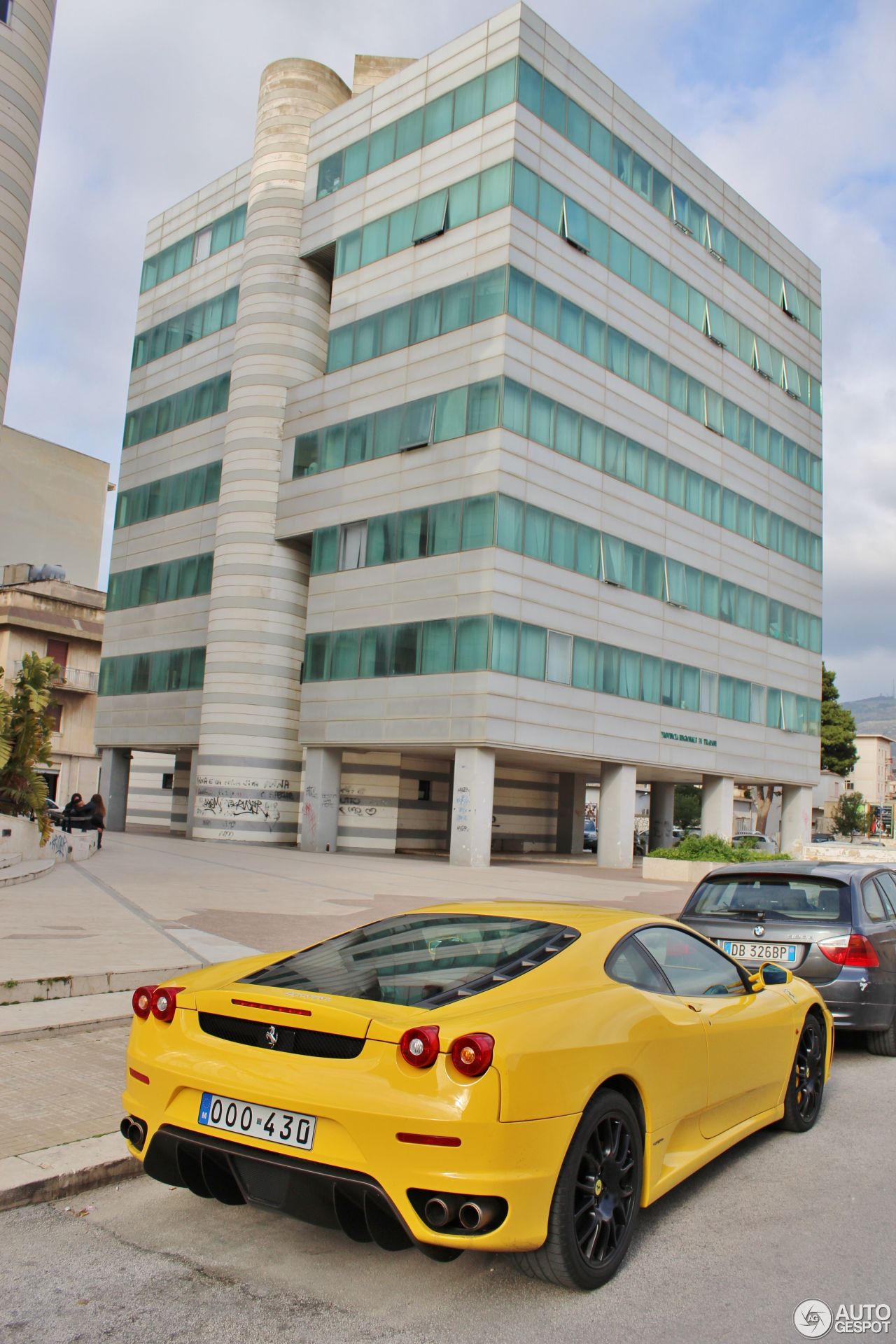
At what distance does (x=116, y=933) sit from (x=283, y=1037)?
7713mm

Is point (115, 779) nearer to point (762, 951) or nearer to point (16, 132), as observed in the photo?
point (16, 132)

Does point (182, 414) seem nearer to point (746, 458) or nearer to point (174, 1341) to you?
point (746, 458)

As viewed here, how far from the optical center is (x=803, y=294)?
4547cm

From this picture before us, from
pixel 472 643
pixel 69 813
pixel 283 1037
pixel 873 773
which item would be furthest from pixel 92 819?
Answer: pixel 873 773

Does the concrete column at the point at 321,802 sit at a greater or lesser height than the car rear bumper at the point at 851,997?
greater

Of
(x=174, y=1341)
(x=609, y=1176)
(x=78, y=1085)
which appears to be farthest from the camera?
(x=78, y=1085)

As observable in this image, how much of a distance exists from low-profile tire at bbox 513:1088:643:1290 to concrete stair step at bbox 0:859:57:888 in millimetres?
12863

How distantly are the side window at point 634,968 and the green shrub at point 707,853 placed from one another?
20.7 metres

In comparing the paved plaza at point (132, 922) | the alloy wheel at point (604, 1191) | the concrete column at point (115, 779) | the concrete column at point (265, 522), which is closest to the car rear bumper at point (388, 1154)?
the alloy wheel at point (604, 1191)

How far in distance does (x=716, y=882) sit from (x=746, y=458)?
3544cm

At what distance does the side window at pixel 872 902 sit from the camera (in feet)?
25.9

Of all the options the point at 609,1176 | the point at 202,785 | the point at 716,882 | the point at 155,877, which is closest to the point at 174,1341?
the point at 609,1176

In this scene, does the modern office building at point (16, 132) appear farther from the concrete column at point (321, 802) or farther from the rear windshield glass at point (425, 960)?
the rear windshield glass at point (425, 960)

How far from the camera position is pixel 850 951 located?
737cm
